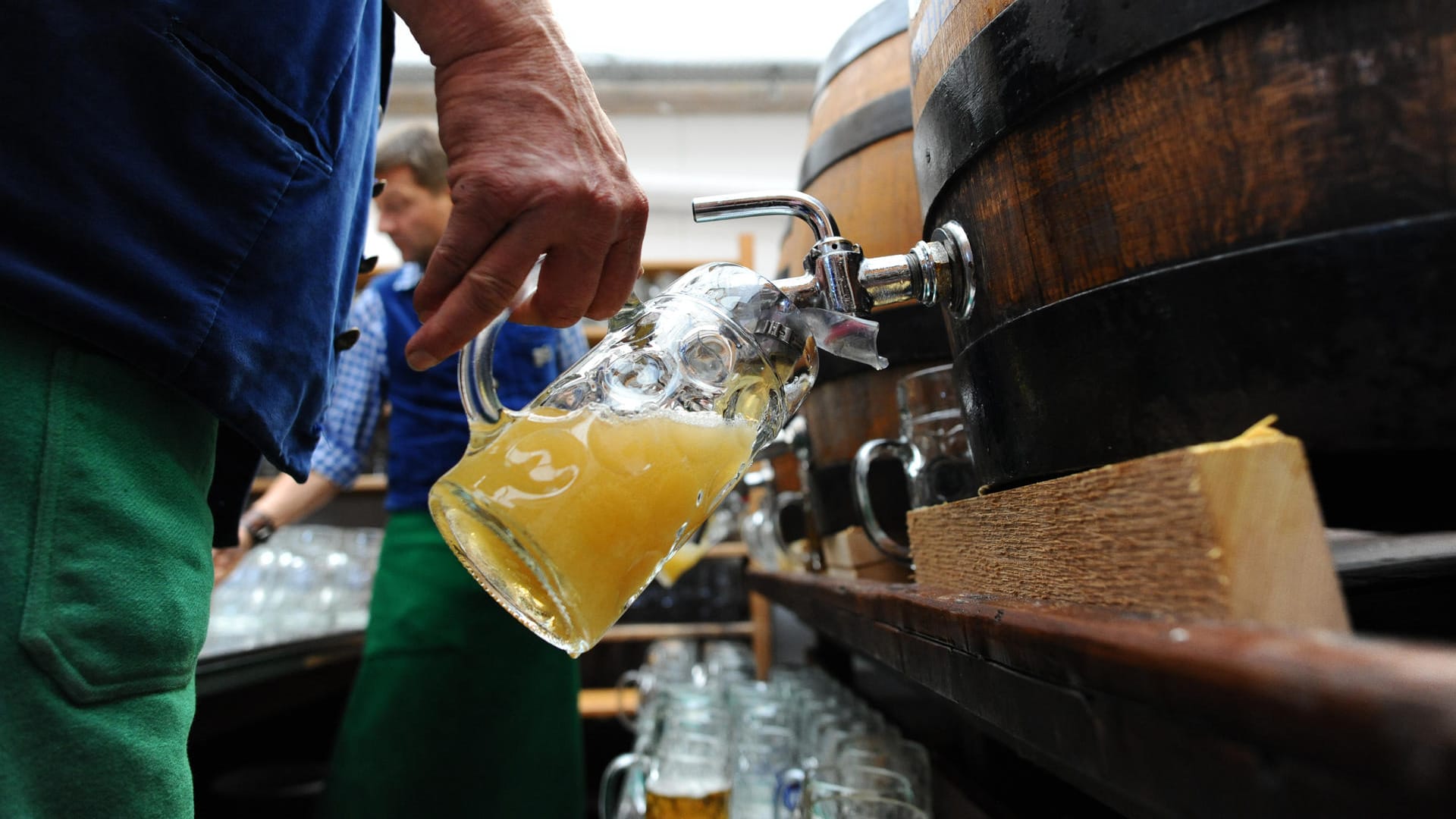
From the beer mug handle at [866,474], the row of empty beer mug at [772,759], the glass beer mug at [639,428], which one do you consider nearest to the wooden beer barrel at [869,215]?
the beer mug handle at [866,474]

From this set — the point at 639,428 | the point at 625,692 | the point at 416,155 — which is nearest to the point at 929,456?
the point at 639,428

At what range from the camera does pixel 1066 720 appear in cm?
34

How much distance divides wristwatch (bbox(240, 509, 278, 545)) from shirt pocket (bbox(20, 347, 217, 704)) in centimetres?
131

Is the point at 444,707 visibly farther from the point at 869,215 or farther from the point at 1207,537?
the point at 1207,537

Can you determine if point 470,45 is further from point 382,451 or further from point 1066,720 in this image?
point 382,451

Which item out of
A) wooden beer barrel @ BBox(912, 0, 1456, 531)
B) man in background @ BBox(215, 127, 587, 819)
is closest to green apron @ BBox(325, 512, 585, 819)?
man in background @ BBox(215, 127, 587, 819)

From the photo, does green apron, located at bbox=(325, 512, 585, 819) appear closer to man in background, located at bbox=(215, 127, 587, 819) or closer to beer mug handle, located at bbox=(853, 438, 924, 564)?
man in background, located at bbox=(215, 127, 587, 819)

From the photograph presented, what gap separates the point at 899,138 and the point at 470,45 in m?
0.75

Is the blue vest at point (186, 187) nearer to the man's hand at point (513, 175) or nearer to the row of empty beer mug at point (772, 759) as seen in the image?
the man's hand at point (513, 175)

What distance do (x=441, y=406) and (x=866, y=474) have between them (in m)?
1.16

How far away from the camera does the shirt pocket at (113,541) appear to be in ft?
1.54

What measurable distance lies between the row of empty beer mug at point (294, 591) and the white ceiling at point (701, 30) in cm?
200

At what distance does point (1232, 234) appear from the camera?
0.41 metres

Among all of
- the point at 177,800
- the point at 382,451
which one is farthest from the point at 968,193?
the point at 382,451
